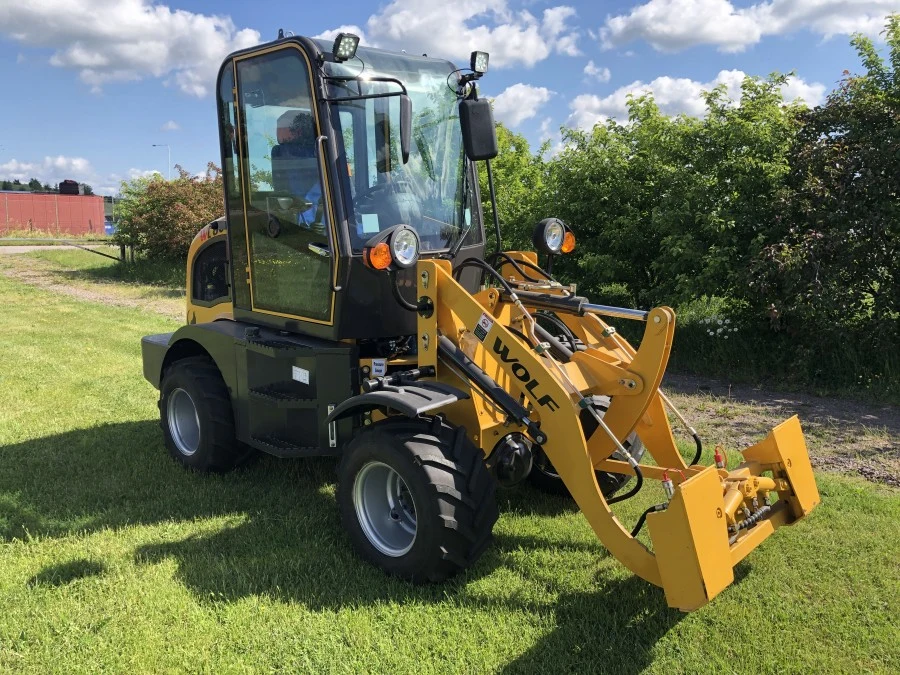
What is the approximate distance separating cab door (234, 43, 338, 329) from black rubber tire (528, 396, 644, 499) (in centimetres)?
157

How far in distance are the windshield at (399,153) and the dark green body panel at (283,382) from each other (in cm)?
71

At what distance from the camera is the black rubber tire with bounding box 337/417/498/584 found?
3.42 m

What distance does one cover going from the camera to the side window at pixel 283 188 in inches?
164

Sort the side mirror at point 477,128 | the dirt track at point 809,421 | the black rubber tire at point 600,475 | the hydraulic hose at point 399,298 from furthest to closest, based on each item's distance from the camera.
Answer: the dirt track at point 809,421 → the black rubber tire at point 600,475 → the hydraulic hose at point 399,298 → the side mirror at point 477,128

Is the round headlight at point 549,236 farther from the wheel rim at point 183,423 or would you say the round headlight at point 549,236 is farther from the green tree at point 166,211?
the green tree at point 166,211

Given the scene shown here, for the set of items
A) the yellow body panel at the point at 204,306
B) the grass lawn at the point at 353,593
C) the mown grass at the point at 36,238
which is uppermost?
the mown grass at the point at 36,238

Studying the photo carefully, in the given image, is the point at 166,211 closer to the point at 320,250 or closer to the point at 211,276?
the point at 211,276

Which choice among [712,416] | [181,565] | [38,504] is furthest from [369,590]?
[712,416]

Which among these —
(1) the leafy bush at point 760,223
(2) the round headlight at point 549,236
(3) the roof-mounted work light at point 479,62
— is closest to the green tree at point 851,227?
(1) the leafy bush at point 760,223

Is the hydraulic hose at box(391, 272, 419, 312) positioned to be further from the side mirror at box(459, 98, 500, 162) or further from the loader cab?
the side mirror at box(459, 98, 500, 162)

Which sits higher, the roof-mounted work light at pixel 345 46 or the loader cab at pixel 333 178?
the roof-mounted work light at pixel 345 46

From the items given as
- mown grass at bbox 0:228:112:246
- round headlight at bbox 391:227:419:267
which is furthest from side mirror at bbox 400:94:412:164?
mown grass at bbox 0:228:112:246

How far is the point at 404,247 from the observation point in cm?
373

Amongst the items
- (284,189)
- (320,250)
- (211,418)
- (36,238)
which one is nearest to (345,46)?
(284,189)
